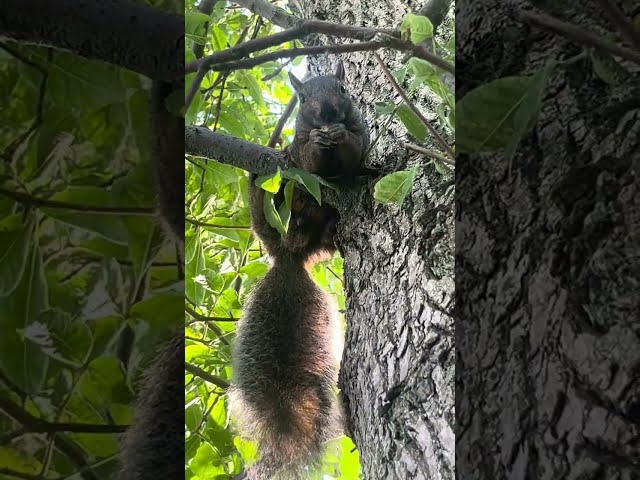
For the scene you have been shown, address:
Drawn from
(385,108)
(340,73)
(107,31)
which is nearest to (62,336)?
(107,31)

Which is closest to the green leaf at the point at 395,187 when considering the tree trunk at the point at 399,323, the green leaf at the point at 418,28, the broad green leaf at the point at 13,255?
the tree trunk at the point at 399,323

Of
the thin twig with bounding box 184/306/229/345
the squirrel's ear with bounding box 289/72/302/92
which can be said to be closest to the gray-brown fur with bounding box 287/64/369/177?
the squirrel's ear with bounding box 289/72/302/92

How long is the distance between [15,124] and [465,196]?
0.32 meters

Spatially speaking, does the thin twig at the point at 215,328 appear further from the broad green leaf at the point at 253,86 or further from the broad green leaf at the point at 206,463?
the broad green leaf at the point at 253,86

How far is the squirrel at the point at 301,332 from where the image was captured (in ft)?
2.56

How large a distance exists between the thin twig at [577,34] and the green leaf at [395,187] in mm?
278

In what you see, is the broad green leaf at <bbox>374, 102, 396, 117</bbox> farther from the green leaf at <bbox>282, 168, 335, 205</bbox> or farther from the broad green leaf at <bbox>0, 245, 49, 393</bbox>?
the broad green leaf at <bbox>0, 245, 49, 393</bbox>

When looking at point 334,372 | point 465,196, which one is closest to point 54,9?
point 465,196

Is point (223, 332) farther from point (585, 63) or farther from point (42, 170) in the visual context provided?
point (585, 63)

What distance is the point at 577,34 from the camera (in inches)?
13.8

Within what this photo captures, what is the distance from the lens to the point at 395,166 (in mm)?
724

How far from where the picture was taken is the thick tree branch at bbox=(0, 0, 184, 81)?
449 millimetres

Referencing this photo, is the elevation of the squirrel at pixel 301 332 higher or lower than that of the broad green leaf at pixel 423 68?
lower

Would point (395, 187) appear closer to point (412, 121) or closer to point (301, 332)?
point (412, 121)
